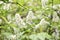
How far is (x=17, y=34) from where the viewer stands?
1589 mm

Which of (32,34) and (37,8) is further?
(37,8)

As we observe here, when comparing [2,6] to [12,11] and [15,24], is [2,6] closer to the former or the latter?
[12,11]

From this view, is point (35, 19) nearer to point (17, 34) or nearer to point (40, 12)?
point (40, 12)

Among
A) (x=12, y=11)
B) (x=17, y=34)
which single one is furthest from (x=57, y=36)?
(x=12, y=11)

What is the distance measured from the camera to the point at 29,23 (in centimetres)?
166

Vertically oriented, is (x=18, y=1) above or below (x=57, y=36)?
above

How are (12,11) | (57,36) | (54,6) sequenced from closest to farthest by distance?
(57,36), (54,6), (12,11)

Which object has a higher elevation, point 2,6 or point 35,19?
point 2,6

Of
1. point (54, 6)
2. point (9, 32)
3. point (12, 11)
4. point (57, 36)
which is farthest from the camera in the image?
point (12, 11)

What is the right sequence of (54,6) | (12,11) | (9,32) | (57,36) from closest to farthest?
1. (57,36)
2. (9,32)
3. (54,6)
4. (12,11)

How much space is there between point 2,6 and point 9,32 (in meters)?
0.31

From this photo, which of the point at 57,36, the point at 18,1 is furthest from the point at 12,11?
the point at 57,36

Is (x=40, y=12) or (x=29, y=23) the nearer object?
(x=29, y=23)

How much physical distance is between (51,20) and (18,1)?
1.37 ft
